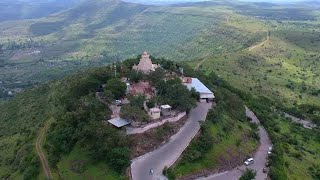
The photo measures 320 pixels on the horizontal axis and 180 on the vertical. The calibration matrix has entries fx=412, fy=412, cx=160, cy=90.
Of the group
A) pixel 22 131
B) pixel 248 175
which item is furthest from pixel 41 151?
pixel 248 175

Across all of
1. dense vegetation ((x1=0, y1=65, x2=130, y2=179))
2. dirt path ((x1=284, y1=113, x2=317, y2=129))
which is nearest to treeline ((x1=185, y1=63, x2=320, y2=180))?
dirt path ((x1=284, y1=113, x2=317, y2=129))

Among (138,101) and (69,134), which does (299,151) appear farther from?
(69,134)

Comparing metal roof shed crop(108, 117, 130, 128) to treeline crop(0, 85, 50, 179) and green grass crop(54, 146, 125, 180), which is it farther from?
treeline crop(0, 85, 50, 179)

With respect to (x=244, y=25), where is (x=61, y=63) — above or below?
below

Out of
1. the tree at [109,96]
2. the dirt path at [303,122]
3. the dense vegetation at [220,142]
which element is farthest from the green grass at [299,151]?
the tree at [109,96]

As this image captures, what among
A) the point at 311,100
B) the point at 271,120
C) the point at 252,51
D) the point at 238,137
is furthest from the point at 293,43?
the point at 238,137

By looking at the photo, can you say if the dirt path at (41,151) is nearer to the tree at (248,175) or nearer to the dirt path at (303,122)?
the tree at (248,175)

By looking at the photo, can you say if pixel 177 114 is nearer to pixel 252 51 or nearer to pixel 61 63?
pixel 252 51
